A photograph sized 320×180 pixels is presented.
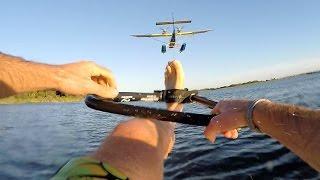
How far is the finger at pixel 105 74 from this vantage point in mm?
2945

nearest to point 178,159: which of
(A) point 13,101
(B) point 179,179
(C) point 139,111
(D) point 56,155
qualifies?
(B) point 179,179

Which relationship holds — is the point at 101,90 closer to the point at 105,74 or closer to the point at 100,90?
the point at 100,90

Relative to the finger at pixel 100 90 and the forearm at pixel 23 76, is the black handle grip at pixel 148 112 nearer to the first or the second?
the finger at pixel 100 90

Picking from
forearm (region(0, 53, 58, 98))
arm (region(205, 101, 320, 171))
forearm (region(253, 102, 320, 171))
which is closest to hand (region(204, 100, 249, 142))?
arm (region(205, 101, 320, 171))

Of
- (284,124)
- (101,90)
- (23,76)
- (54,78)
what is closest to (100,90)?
(101,90)

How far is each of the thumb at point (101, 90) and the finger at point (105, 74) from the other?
5 centimetres

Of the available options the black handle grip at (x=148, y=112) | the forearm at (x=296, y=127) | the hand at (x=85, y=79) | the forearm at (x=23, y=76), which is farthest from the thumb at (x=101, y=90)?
the forearm at (x=296, y=127)

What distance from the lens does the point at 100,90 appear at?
3.00m

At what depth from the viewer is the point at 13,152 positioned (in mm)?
15828

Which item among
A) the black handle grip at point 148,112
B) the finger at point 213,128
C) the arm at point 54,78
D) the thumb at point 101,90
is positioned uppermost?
the arm at point 54,78

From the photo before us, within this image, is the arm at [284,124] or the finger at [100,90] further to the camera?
the finger at [100,90]

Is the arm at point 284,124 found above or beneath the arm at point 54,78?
beneath

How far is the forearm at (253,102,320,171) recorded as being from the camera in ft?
8.61

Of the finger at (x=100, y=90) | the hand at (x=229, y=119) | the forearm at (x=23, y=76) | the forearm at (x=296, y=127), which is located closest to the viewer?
the forearm at (x=23, y=76)
